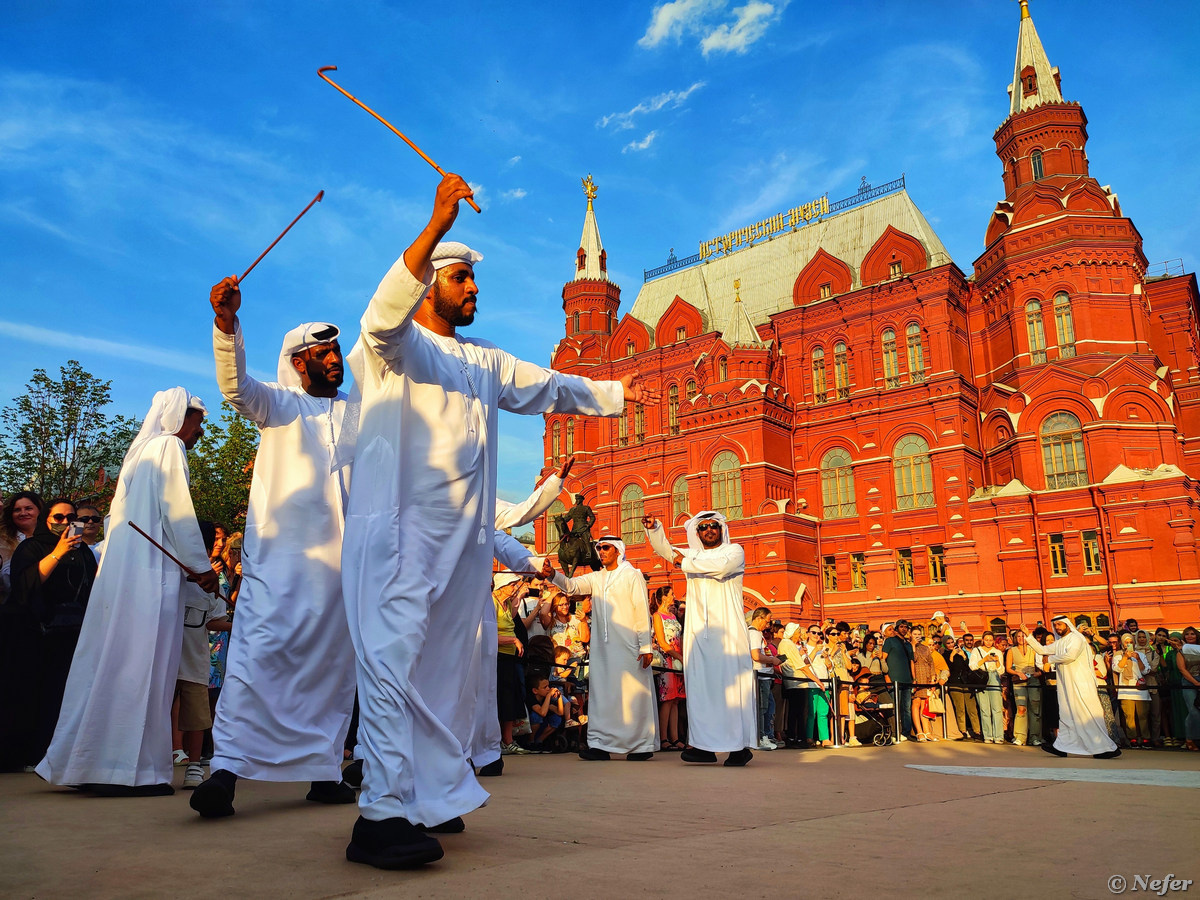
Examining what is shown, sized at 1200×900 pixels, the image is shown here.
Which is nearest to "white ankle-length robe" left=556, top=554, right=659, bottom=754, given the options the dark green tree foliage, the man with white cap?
the man with white cap

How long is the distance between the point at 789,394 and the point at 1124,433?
1265cm

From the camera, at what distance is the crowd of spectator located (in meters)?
9.33

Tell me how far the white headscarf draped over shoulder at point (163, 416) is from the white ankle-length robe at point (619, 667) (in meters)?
4.07

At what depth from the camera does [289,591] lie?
438 cm

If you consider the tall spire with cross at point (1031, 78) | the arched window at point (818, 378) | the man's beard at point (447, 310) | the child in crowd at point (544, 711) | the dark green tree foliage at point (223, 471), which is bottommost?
the child in crowd at point (544, 711)

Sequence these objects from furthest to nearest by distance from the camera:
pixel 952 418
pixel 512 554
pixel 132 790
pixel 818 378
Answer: pixel 818 378 < pixel 952 418 < pixel 512 554 < pixel 132 790

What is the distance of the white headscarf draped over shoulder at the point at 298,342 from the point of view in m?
4.62

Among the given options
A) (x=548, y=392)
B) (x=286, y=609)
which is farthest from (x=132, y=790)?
(x=548, y=392)

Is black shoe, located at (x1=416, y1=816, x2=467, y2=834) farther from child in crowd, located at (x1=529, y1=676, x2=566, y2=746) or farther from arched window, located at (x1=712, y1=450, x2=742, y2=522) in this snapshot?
arched window, located at (x1=712, y1=450, x2=742, y2=522)

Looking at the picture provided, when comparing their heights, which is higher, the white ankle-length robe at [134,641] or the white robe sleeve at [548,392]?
the white robe sleeve at [548,392]

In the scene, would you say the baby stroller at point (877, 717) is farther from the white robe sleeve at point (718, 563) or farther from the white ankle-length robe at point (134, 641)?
the white ankle-length robe at point (134, 641)

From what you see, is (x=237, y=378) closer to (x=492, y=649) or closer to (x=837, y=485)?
(x=492, y=649)

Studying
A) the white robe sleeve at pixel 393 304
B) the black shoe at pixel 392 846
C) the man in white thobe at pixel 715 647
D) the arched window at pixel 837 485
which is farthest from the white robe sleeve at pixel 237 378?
the arched window at pixel 837 485

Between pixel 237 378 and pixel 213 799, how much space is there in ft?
6.66
